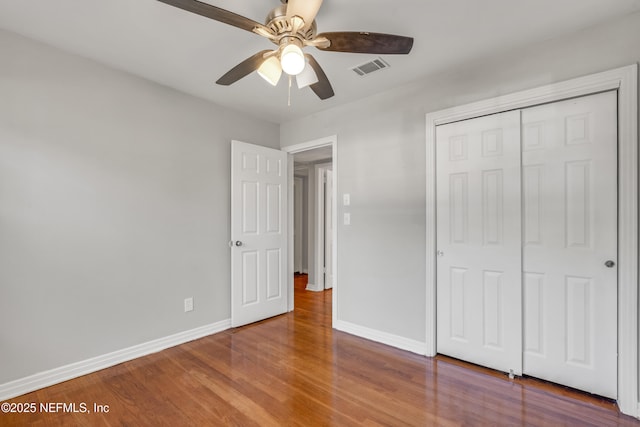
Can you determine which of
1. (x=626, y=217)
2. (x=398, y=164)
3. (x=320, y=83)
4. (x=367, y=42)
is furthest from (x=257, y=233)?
(x=626, y=217)

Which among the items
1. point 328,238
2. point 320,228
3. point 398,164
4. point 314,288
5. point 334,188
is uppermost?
point 398,164

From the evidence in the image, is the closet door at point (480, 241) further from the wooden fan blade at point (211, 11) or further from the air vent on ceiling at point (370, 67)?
the wooden fan blade at point (211, 11)

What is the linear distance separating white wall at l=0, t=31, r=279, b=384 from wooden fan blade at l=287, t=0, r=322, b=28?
6.22ft

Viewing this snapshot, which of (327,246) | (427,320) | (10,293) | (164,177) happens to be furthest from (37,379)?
(327,246)

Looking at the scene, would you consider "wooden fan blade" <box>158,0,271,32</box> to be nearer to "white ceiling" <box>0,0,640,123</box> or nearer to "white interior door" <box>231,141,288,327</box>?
"white ceiling" <box>0,0,640,123</box>

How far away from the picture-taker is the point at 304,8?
1.35 m

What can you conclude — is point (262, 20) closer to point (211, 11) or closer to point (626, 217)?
point (211, 11)

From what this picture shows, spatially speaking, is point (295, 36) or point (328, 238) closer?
point (295, 36)

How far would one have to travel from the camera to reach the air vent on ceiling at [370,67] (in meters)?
2.32

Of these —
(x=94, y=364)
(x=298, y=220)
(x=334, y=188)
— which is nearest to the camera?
(x=94, y=364)

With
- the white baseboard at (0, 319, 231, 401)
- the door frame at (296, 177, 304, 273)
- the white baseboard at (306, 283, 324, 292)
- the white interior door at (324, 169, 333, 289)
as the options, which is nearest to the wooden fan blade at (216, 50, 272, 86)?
the white baseboard at (0, 319, 231, 401)

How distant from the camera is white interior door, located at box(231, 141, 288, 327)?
3236mm

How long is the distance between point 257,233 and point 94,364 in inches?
70.6

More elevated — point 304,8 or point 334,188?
point 304,8
